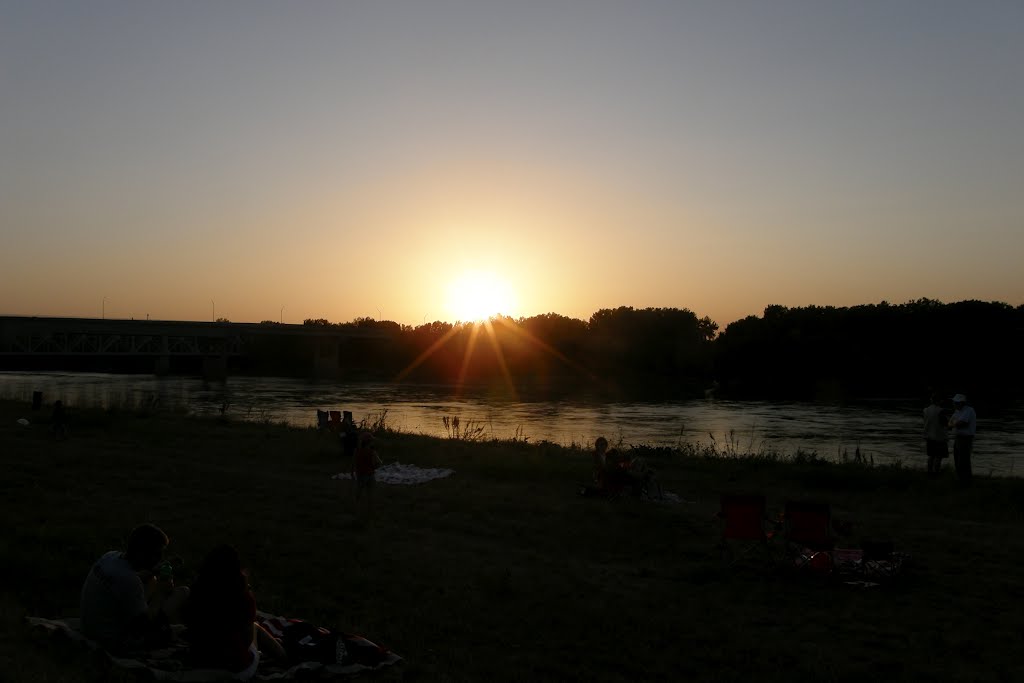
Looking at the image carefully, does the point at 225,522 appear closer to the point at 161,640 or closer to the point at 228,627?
the point at 161,640

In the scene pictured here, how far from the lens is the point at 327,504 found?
1401cm

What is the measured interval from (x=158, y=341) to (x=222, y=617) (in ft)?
379

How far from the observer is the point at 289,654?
6.73 m

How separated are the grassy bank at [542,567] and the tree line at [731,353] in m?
55.4

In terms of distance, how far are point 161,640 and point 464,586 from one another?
11.7ft

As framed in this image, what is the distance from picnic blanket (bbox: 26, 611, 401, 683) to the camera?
20.3ft

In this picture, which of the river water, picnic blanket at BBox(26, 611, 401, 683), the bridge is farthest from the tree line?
picnic blanket at BBox(26, 611, 401, 683)

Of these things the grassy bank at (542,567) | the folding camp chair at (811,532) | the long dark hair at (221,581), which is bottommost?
the grassy bank at (542,567)

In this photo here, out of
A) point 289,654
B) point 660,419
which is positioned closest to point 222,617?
point 289,654

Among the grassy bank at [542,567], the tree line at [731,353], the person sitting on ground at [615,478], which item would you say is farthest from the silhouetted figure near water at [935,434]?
the tree line at [731,353]

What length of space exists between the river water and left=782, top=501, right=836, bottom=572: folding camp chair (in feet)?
53.1

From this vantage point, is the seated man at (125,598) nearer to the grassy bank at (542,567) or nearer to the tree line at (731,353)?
the grassy bank at (542,567)

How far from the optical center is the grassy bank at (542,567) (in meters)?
7.29

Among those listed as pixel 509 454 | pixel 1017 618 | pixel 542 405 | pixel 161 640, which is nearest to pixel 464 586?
pixel 161 640
